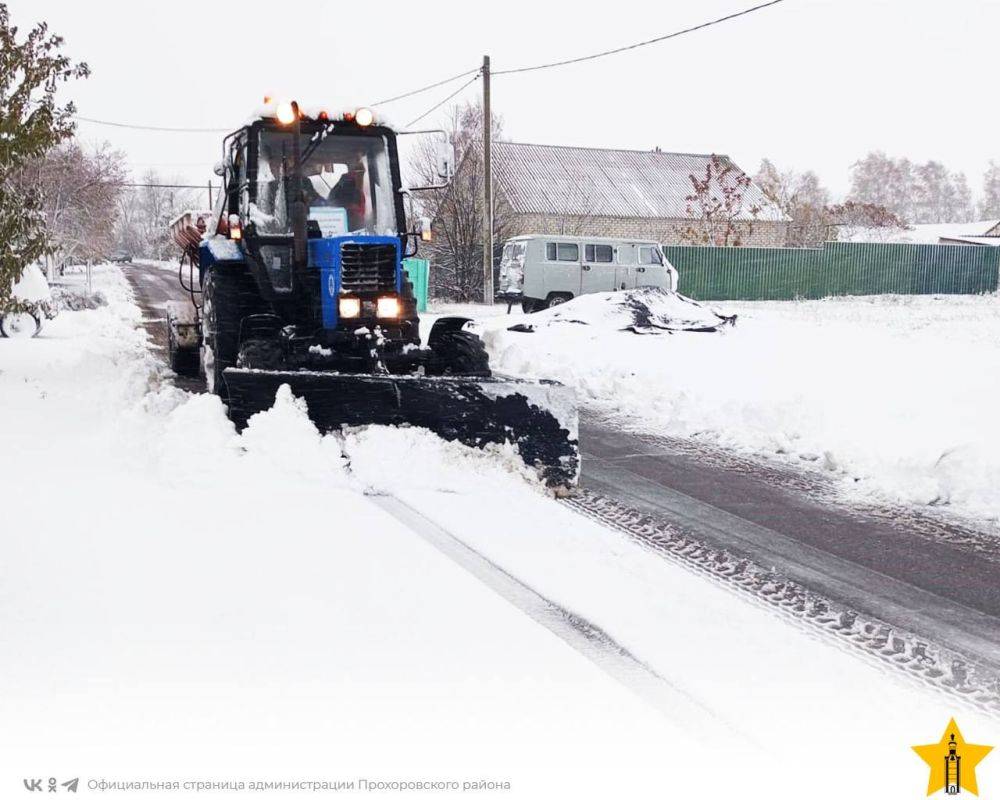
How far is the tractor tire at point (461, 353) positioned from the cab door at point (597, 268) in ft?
47.5

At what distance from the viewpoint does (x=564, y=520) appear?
4.95m

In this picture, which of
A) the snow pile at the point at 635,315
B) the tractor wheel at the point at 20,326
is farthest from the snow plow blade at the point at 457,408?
the tractor wheel at the point at 20,326

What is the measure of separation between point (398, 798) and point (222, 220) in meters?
6.52

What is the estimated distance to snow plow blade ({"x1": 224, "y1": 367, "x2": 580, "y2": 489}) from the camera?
5738 millimetres

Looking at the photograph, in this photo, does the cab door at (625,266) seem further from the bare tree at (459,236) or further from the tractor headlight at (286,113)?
the tractor headlight at (286,113)

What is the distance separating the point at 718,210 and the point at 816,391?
109 ft

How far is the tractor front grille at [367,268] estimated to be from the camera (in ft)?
22.6

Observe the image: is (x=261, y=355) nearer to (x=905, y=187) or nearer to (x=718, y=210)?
(x=718, y=210)

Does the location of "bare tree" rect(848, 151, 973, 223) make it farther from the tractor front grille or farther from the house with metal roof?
the tractor front grille

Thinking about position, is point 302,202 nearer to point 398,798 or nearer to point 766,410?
point 766,410

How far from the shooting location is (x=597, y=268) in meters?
21.9

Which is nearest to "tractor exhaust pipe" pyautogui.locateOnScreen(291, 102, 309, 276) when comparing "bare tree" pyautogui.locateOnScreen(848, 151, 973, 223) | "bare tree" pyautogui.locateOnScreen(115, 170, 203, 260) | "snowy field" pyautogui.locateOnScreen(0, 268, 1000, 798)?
"snowy field" pyautogui.locateOnScreen(0, 268, 1000, 798)

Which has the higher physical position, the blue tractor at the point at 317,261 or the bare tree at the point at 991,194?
the bare tree at the point at 991,194

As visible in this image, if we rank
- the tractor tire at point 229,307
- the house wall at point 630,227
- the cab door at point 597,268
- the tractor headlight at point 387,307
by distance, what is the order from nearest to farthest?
the tractor headlight at point 387,307, the tractor tire at point 229,307, the cab door at point 597,268, the house wall at point 630,227
